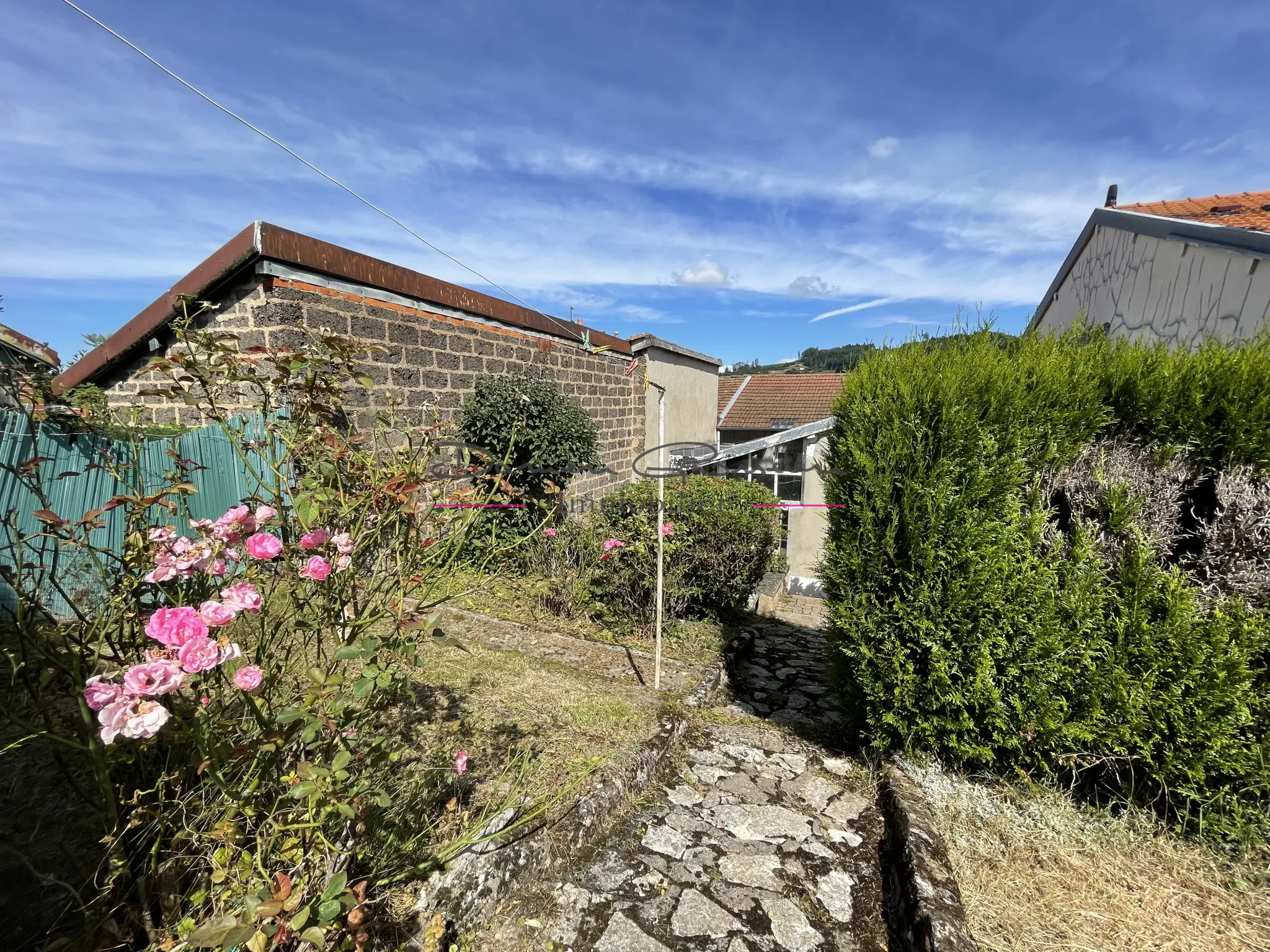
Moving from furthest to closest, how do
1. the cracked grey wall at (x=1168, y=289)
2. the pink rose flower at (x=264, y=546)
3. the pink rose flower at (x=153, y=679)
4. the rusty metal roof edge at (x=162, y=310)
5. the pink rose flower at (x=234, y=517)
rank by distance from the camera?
1. the cracked grey wall at (x=1168, y=289)
2. the rusty metal roof edge at (x=162, y=310)
3. the pink rose flower at (x=234, y=517)
4. the pink rose flower at (x=264, y=546)
5. the pink rose flower at (x=153, y=679)

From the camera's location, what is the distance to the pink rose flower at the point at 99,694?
1.10 meters

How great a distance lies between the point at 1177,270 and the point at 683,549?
5495 mm

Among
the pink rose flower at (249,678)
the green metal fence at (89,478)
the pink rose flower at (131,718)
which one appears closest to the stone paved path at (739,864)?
the pink rose flower at (249,678)

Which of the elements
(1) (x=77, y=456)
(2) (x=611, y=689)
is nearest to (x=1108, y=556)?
(2) (x=611, y=689)

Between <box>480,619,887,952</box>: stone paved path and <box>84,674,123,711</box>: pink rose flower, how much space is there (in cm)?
152

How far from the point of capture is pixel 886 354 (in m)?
3.39

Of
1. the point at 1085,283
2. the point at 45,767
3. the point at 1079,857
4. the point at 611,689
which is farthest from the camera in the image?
the point at 1085,283

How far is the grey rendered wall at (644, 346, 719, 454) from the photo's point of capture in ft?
36.1

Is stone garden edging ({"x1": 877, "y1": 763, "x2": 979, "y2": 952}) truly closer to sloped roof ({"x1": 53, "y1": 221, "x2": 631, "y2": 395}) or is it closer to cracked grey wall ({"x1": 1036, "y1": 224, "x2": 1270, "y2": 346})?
cracked grey wall ({"x1": 1036, "y1": 224, "x2": 1270, "y2": 346})

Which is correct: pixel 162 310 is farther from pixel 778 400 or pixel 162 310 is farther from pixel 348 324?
pixel 778 400

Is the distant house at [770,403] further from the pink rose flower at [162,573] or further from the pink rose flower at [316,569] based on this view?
the pink rose flower at [162,573]

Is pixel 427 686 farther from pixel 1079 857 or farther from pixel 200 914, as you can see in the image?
pixel 1079 857

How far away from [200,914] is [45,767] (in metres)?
1.13

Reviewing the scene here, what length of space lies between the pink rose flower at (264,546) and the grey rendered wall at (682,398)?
8952 mm
